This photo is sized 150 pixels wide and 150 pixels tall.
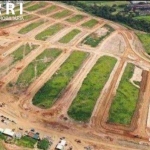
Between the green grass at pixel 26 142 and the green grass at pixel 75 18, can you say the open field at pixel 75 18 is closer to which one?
the green grass at pixel 75 18

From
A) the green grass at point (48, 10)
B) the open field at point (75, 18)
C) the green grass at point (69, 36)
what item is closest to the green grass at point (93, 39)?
the green grass at point (69, 36)

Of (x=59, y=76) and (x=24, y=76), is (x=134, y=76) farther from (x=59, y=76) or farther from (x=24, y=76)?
(x=24, y=76)

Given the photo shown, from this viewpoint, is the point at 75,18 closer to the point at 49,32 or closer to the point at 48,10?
the point at 48,10

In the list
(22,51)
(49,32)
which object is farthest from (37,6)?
(22,51)

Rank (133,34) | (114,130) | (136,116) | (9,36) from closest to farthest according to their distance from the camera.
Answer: (114,130) < (136,116) < (9,36) < (133,34)

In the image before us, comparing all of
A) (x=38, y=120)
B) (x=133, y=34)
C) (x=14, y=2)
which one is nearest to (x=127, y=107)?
(x=38, y=120)

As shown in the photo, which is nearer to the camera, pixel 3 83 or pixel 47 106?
pixel 47 106
